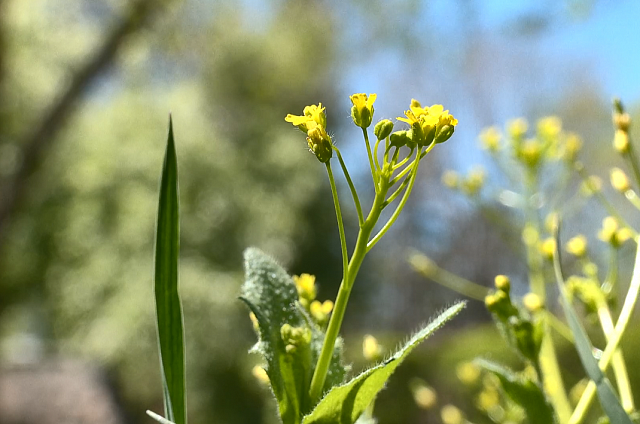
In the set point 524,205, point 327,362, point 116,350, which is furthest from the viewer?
point 116,350

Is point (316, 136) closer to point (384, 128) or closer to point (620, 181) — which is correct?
point (384, 128)

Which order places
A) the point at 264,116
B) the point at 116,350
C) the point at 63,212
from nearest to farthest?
the point at 116,350 → the point at 63,212 → the point at 264,116

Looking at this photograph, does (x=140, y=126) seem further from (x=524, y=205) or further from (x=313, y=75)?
(x=524, y=205)

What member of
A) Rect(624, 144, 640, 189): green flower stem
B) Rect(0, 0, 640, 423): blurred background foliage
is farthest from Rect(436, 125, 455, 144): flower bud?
Rect(0, 0, 640, 423): blurred background foliage

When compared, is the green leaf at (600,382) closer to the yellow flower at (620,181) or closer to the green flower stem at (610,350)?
the green flower stem at (610,350)

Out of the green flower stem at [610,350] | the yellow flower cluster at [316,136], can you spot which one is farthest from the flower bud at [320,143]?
the green flower stem at [610,350]

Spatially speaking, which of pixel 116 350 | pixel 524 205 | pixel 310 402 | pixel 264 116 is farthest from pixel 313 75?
pixel 310 402

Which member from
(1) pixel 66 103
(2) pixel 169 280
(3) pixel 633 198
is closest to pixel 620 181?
(3) pixel 633 198
